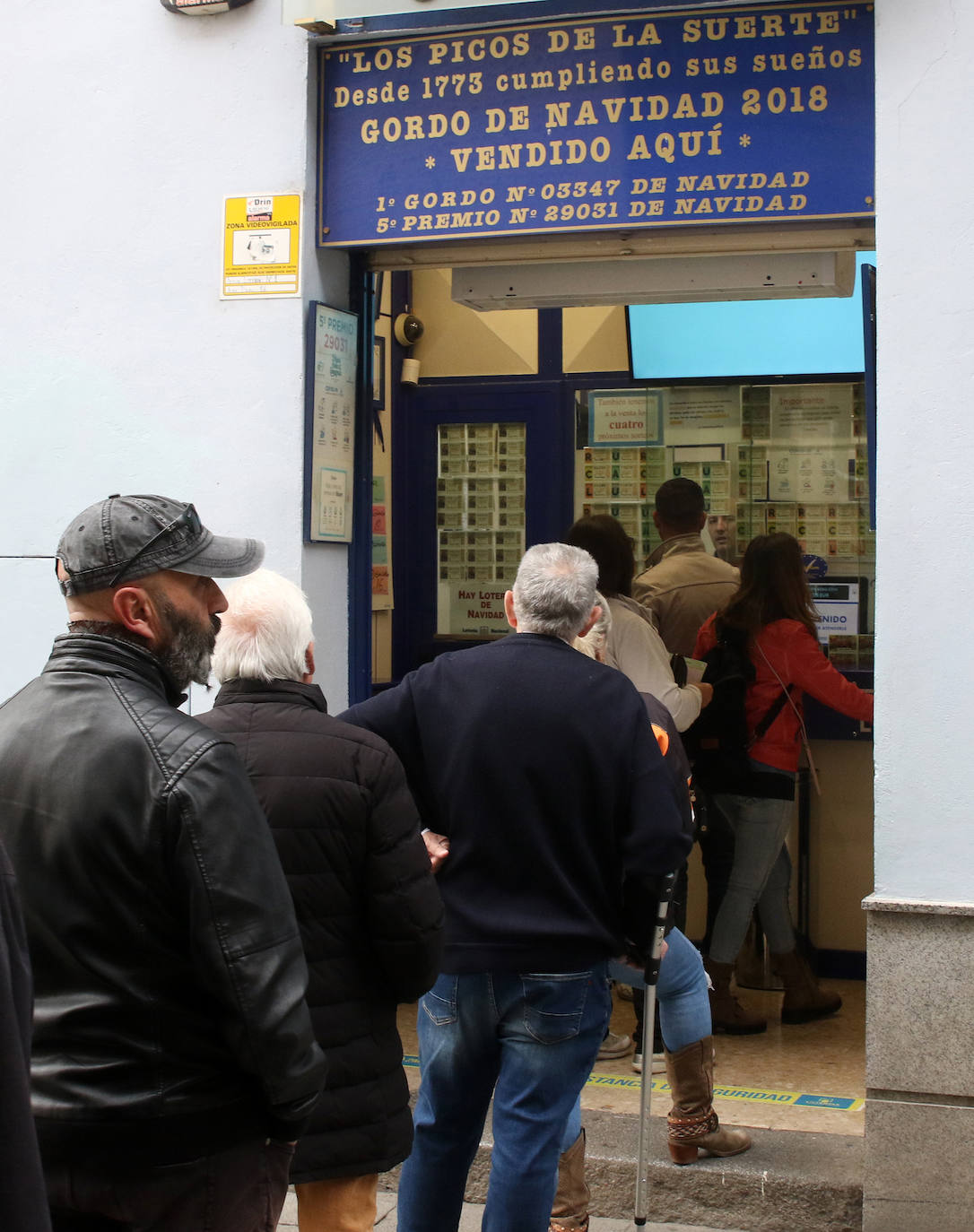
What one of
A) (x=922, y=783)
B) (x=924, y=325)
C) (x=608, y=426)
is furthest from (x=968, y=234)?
(x=608, y=426)

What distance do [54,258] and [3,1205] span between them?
4262 mm

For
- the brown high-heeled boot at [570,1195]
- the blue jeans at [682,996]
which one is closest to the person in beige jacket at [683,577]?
the blue jeans at [682,996]

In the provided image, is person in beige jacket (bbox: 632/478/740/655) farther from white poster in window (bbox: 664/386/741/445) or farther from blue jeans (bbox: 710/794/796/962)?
blue jeans (bbox: 710/794/796/962)

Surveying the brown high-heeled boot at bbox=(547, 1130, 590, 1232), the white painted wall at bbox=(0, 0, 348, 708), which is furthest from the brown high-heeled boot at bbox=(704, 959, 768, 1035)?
the white painted wall at bbox=(0, 0, 348, 708)

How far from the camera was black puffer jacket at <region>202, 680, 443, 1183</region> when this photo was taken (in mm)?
2938

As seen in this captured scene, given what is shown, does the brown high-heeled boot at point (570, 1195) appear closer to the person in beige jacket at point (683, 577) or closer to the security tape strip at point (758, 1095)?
the security tape strip at point (758, 1095)

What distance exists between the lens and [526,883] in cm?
341

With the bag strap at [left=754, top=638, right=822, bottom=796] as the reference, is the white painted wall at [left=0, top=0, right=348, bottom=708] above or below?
above

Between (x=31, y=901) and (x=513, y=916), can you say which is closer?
(x=31, y=901)

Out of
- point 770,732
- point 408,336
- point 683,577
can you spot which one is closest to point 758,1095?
point 770,732

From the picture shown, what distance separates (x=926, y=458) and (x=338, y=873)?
7.10ft

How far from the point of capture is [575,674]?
3.48 m

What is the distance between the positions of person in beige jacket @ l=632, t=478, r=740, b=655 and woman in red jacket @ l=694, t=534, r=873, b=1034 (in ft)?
0.79

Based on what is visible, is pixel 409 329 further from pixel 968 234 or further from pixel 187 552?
pixel 187 552
